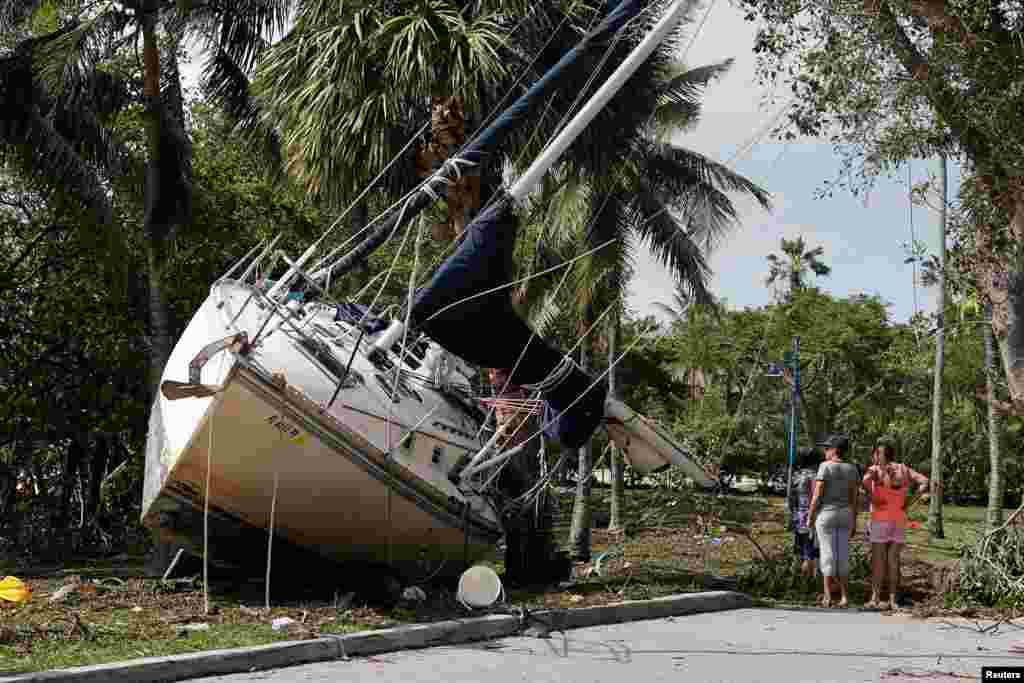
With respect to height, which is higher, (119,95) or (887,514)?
(119,95)

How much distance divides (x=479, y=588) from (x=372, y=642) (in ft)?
5.94

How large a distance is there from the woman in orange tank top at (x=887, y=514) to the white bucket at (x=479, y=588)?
406cm

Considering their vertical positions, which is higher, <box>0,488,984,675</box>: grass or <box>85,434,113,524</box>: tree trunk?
<box>85,434,113,524</box>: tree trunk

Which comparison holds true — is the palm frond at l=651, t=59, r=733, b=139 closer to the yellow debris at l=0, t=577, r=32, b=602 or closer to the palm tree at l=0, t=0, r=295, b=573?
the palm tree at l=0, t=0, r=295, b=573

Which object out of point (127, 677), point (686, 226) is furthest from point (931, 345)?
point (127, 677)

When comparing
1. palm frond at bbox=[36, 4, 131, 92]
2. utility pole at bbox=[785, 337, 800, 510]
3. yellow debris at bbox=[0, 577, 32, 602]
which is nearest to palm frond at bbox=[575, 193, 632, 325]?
utility pole at bbox=[785, 337, 800, 510]

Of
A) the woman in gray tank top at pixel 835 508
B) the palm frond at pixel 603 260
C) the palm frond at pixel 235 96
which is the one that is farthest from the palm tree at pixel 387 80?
the palm frond at pixel 603 260

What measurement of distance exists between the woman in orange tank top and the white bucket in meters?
4.06

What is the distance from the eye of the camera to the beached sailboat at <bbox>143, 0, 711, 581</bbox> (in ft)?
38.2

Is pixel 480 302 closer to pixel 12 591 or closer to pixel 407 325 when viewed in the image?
pixel 407 325

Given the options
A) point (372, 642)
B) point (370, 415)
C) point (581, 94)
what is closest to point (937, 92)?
point (581, 94)

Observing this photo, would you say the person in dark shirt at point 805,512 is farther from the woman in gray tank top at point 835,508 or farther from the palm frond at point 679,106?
the palm frond at point 679,106

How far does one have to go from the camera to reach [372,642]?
9992 mm

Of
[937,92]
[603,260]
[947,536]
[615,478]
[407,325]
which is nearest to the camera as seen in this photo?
[407,325]
